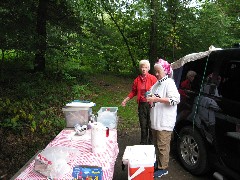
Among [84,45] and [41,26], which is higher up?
[41,26]

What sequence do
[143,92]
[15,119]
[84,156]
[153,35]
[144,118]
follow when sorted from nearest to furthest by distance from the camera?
[84,156]
[143,92]
[144,118]
[15,119]
[153,35]

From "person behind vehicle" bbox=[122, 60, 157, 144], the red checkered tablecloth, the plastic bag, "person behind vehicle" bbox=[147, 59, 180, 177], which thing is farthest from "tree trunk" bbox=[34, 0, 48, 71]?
the plastic bag

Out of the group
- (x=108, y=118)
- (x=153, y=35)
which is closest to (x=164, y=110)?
(x=108, y=118)

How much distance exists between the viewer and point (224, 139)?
375cm

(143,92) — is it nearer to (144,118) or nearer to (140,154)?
(144,118)

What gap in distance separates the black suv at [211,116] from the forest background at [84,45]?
281cm

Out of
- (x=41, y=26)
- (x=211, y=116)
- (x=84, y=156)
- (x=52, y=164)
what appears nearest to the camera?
(x=52, y=164)

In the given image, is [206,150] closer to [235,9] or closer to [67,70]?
[67,70]

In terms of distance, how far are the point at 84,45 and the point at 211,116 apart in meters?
8.35

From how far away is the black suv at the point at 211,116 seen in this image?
3658 mm

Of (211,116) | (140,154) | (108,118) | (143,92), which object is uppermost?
(143,92)

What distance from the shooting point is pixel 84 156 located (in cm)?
315

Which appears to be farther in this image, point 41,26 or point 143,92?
point 41,26

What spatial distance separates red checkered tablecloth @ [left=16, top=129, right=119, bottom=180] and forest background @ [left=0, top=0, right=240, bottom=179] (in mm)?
2650
